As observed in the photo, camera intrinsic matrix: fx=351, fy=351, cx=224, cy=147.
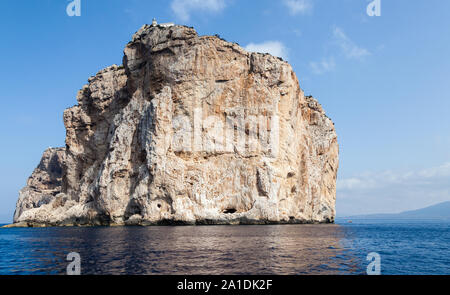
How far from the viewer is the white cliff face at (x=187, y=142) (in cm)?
5131

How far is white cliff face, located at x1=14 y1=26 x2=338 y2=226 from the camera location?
51.3 m

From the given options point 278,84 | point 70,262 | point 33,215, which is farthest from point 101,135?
point 70,262

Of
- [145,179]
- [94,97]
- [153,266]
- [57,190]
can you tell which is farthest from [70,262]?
[57,190]

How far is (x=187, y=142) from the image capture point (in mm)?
54875

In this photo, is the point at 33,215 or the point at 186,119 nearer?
the point at 186,119

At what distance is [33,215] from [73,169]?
10689mm

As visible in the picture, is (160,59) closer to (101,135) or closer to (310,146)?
(101,135)

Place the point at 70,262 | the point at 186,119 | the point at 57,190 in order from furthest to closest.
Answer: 1. the point at 57,190
2. the point at 186,119
3. the point at 70,262

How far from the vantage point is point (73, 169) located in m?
67.9

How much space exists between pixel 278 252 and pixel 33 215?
55.6m

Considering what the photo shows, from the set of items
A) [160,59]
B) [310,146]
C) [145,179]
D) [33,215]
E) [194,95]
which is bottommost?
[33,215]

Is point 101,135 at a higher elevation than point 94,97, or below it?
below
